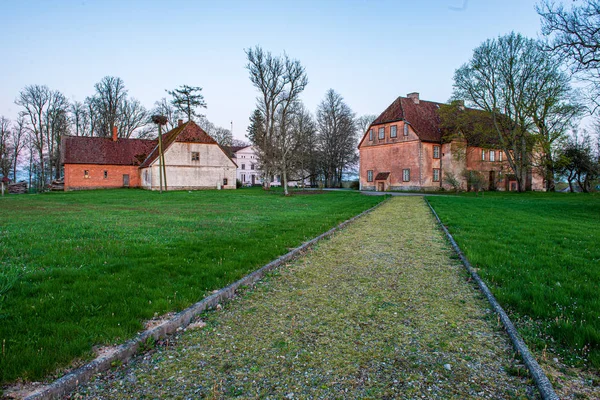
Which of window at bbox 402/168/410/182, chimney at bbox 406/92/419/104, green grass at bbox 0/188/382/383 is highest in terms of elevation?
chimney at bbox 406/92/419/104

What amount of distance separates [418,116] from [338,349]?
42362 millimetres

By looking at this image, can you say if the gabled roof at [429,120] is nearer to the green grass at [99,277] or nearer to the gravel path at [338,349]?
the green grass at [99,277]

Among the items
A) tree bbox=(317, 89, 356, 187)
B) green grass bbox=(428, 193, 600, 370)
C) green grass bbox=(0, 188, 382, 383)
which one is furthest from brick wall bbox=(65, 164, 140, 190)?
green grass bbox=(428, 193, 600, 370)

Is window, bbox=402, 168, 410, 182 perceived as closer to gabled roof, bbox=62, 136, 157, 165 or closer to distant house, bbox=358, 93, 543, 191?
distant house, bbox=358, 93, 543, 191

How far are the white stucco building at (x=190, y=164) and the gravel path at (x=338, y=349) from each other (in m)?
39.0

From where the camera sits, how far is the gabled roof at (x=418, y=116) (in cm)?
3994

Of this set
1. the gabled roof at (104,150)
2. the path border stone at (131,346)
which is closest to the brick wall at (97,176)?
the gabled roof at (104,150)

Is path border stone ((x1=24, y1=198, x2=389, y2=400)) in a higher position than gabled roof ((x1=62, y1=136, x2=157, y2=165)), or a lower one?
lower

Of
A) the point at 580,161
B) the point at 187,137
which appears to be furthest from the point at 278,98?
the point at 580,161

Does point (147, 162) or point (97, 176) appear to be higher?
point (147, 162)

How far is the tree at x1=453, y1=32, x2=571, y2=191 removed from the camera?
31.7 metres

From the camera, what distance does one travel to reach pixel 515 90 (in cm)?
3338

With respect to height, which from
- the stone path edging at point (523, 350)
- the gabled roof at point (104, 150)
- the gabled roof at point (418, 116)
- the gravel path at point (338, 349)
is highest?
the gabled roof at point (418, 116)

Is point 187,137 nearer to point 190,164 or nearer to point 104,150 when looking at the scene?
point 190,164
